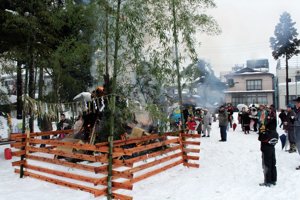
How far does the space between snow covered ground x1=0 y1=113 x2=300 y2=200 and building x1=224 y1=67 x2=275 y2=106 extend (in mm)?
31295

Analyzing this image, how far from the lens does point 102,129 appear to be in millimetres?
8641

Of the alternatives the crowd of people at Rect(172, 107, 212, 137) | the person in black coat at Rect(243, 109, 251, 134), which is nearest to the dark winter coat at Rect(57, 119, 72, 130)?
the crowd of people at Rect(172, 107, 212, 137)

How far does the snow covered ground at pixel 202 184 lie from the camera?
197 inches

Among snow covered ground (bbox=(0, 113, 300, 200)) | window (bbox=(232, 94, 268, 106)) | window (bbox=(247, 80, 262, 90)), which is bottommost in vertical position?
snow covered ground (bbox=(0, 113, 300, 200))

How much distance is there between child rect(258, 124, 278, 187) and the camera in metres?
5.20

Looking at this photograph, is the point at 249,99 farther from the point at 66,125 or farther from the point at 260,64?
the point at 66,125

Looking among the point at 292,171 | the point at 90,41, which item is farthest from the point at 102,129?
the point at 292,171

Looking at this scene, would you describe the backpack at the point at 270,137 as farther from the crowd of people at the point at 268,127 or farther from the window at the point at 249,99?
the window at the point at 249,99

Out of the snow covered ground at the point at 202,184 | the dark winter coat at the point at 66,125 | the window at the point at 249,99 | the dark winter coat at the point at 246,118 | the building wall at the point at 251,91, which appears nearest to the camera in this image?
the snow covered ground at the point at 202,184

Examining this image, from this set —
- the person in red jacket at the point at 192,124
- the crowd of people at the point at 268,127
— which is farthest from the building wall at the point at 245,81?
the person in red jacket at the point at 192,124

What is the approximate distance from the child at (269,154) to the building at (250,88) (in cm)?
3350

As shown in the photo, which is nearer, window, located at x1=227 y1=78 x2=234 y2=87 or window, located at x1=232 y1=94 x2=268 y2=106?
window, located at x1=232 y1=94 x2=268 y2=106

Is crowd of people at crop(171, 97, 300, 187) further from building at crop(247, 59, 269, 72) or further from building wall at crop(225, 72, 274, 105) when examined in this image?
building at crop(247, 59, 269, 72)

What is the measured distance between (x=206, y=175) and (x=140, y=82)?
12.0ft
